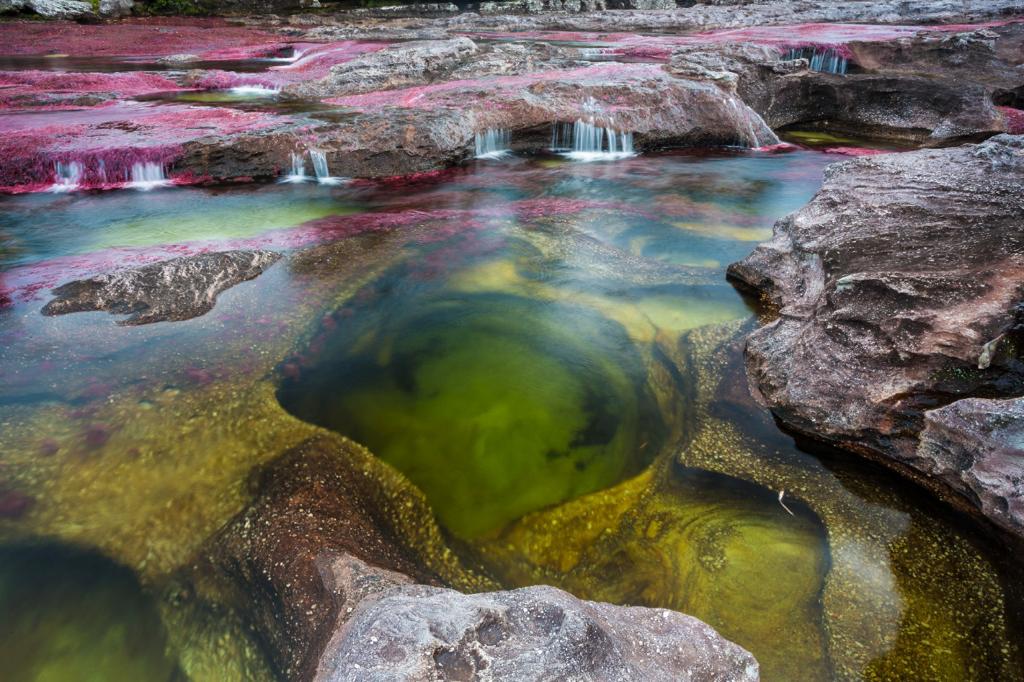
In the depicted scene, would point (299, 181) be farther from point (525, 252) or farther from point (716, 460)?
point (716, 460)

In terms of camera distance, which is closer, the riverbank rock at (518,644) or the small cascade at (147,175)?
the riverbank rock at (518,644)

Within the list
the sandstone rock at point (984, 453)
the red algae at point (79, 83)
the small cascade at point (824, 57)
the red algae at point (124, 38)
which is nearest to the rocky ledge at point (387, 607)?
the sandstone rock at point (984, 453)

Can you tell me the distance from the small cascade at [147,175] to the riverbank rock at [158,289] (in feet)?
16.0

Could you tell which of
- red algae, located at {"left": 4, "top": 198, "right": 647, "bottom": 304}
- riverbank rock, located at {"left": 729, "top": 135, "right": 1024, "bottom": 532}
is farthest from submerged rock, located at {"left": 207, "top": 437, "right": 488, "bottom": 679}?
red algae, located at {"left": 4, "top": 198, "right": 647, "bottom": 304}

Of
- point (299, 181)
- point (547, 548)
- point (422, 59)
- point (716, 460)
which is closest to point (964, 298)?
point (716, 460)

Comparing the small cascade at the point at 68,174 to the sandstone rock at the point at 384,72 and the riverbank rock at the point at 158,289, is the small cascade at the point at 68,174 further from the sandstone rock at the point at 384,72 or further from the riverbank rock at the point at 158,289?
the sandstone rock at the point at 384,72

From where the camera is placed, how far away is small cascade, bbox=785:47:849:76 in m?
21.4

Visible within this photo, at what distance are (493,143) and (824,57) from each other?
626 inches

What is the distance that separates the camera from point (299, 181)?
11.9 metres

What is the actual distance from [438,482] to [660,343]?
322 cm

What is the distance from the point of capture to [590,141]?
14.2 m

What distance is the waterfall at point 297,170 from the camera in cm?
→ 1200

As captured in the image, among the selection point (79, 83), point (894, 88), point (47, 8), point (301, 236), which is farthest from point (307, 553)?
point (47, 8)

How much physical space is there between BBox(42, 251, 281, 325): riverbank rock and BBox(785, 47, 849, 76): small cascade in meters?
22.5
